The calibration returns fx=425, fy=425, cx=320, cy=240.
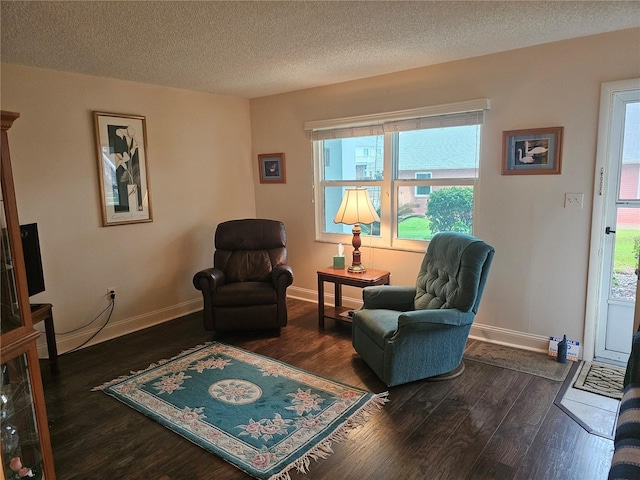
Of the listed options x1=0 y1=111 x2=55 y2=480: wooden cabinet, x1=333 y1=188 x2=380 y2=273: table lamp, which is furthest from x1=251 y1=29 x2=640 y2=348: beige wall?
x1=0 y1=111 x2=55 y2=480: wooden cabinet

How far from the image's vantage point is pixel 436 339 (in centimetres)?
285

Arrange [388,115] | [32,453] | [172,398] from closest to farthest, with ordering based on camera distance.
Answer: [32,453]
[172,398]
[388,115]

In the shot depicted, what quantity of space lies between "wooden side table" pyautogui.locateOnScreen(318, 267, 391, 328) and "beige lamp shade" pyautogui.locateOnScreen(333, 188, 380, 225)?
0.48 meters

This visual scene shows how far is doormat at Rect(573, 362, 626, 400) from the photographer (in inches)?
109

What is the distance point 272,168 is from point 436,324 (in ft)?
9.73

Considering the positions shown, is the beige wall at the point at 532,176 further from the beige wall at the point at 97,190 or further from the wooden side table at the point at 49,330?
the wooden side table at the point at 49,330

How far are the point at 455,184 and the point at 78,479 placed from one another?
3342 millimetres

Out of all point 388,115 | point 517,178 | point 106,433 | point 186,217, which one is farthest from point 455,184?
point 106,433

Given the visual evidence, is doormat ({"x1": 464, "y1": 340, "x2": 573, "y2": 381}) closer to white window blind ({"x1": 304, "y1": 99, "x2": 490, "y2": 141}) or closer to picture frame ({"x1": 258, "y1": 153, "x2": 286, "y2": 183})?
white window blind ({"x1": 304, "y1": 99, "x2": 490, "y2": 141})

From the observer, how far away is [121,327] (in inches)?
159

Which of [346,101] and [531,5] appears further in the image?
[346,101]

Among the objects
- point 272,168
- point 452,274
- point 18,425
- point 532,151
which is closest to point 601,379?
point 452,274

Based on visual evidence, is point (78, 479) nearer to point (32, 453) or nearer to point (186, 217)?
point (32, 453)

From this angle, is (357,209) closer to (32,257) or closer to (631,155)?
(631,155)
